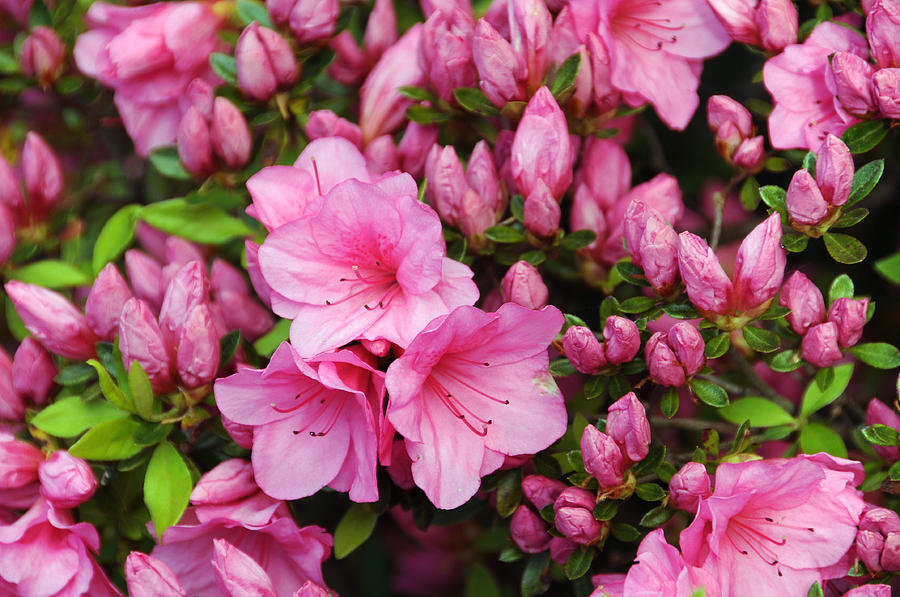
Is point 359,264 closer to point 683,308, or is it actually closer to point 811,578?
point 683,308

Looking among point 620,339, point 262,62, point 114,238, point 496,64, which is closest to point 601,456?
point 620,339

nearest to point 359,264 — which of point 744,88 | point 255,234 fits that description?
point 255,234

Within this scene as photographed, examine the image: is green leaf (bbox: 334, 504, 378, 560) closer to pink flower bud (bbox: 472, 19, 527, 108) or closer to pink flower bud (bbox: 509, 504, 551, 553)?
pink flower bud (bbox: 509, 504, 551, 553)

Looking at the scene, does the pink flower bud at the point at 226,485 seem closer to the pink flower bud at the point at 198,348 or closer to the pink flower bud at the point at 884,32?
the pink flower bud at the point at 198,348

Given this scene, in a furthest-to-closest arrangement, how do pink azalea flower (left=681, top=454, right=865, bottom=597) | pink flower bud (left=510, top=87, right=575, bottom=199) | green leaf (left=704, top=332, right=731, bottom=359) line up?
pink flower bud (left=510, top=87, right=575, bottom=199) → green leaf (left=704, top=332, right=731, bottom=359) → pink azalea flower (left=681, top=454, right=865, bottom=597)

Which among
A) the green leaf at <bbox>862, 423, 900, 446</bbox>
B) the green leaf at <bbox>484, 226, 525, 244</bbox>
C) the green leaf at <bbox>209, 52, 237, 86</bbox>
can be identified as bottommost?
the green leaf at <bbox>862, 423, 900, 446</bbox>

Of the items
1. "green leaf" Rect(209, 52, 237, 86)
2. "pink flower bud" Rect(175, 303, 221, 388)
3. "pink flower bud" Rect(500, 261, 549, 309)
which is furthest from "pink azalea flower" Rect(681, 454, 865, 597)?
"green leaf" Rect(209, 52, 237, 86)
